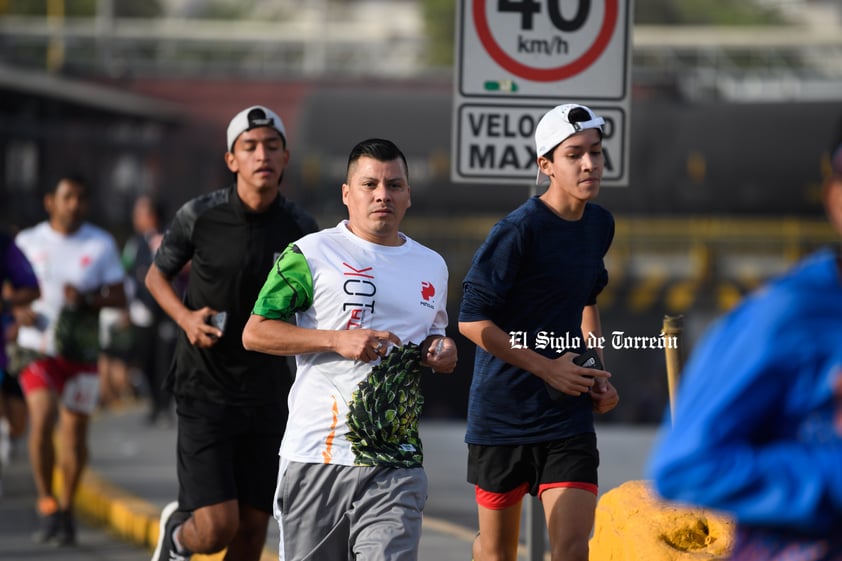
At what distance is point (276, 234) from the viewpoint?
5.85m

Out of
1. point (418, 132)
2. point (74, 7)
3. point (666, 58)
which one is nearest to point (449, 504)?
point (418, 132)

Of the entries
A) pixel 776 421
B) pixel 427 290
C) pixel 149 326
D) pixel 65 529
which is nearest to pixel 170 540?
pixel 427 290

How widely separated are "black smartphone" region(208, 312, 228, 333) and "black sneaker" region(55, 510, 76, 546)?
331 centimetres

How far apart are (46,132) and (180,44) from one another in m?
29.8

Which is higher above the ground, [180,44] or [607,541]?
[180,44]

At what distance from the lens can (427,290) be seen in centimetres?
457

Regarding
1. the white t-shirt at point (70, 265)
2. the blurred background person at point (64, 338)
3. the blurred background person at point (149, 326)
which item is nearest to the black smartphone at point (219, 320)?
the blurred background person at point (64, 338)

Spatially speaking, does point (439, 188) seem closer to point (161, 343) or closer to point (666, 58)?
point (161, 343)

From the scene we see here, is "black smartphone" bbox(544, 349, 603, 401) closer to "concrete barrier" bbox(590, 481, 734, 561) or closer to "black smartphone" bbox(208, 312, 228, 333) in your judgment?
"concrete barrier" bbox(590, 481, 734, 561)

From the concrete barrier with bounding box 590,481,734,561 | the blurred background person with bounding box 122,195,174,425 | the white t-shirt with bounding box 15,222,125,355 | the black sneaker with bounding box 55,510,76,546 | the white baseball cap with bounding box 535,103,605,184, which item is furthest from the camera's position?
the blurred background person with bounding box 122,195,174,425

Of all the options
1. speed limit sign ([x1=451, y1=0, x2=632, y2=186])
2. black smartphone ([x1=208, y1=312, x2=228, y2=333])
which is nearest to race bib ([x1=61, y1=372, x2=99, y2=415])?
black smartphone ([x1=208, y1=312, x2=228, y2=333])

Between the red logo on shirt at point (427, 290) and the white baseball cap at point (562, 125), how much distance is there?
0.66 meters

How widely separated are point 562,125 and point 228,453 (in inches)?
75.1

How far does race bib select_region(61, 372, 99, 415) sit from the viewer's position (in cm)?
877
